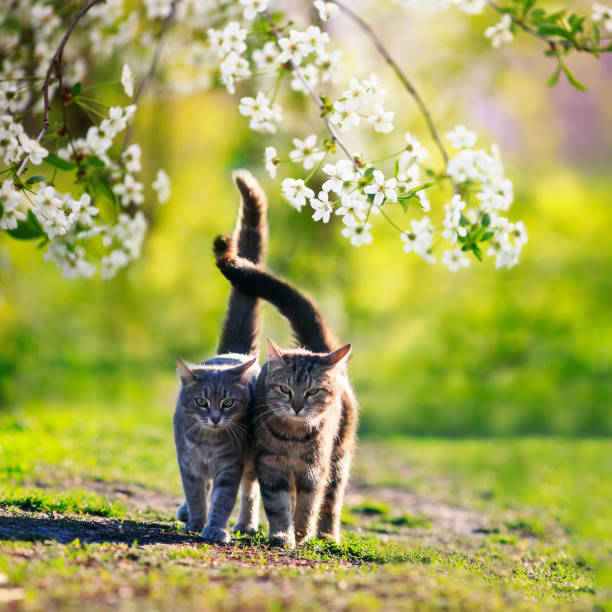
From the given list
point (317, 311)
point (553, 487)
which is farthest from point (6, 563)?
point (553, 487)

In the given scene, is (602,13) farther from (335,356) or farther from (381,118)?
(335,356)

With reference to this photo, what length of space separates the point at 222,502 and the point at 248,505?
580mm

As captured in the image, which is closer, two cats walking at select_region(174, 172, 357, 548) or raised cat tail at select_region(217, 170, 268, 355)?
two cats walking at select_region(174, 172, 357, 548)

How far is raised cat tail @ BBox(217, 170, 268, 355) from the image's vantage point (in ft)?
17.4

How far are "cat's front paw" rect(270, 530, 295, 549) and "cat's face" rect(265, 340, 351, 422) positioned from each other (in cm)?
64

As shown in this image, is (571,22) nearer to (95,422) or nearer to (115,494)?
(115,494)

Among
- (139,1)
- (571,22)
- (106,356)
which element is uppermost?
(139,1)

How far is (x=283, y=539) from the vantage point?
434 cm

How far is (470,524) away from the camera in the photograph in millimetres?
6707

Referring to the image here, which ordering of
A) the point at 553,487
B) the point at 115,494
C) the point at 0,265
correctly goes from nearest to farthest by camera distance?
the point at 115,494
the point at 0,265
the point at 553,487

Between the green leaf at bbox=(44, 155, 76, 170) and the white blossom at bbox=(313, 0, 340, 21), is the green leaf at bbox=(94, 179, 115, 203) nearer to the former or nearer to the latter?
the green leaf at bbox=(44, 155, 76, 170)

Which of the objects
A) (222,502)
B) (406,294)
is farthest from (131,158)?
(406,294)

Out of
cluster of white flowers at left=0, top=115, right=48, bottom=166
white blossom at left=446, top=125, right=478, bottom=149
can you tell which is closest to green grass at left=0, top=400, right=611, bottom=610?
cluster of white flowers at left=0, top=115, right=48, bottom=166

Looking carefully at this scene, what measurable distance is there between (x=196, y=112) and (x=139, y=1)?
33.1 ft
